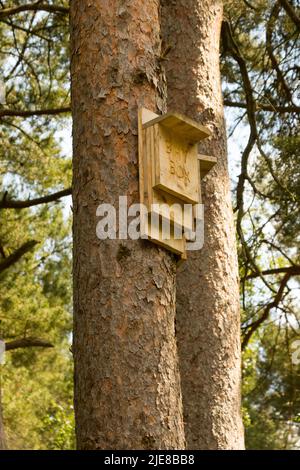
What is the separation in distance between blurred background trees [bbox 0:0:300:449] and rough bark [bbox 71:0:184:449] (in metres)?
2.46

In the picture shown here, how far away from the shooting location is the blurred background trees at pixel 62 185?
5.92m

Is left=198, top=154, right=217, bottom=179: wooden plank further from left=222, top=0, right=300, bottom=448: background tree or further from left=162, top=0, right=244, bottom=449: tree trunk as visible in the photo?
left=222, top=0, right=300, bottom=448: background tree

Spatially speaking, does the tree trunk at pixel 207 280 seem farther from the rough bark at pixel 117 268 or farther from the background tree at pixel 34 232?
the background tree at pixel 34 232

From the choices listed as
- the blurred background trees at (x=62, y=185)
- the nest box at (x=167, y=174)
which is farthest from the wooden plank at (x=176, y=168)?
the blurred background trees at (x=62, y=185)

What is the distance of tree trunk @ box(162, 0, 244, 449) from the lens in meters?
3.42

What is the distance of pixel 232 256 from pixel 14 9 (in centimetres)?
291

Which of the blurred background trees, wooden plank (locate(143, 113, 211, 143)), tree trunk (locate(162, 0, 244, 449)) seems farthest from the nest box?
the blurred background trees

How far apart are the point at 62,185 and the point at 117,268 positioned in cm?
629

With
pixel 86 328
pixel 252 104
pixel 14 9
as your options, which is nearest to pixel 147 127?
pixel 86 328

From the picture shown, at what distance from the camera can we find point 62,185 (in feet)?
28.2

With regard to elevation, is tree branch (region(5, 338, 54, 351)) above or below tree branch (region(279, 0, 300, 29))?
below

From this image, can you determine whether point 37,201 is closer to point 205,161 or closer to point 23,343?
point 23,343

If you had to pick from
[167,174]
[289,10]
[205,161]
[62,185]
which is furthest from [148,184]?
[62,185]
